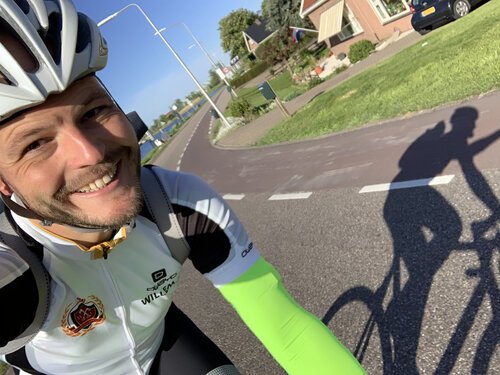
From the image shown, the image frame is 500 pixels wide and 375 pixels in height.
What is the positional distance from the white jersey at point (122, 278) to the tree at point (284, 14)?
41.6 meters

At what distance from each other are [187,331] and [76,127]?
1.52m

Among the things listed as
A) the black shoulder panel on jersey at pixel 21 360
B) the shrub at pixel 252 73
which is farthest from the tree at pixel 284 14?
the black shoulder panel on jersey at pixel 21 360

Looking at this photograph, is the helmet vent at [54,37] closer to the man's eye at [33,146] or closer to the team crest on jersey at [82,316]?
the man's eye at [33,146]

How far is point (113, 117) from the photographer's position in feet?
5.16

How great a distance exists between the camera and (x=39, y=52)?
1.46 meters

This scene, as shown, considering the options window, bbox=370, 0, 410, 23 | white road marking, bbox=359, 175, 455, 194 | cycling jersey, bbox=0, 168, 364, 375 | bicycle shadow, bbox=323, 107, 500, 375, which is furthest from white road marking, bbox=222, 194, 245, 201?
window, bbox=370, 0, 410, 23

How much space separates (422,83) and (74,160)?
9.01 meters

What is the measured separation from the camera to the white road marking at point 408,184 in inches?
199

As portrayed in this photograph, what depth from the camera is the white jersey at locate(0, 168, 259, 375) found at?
161 cm

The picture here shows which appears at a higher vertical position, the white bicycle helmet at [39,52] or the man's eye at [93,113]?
the white bicycle helmet at [39,52]

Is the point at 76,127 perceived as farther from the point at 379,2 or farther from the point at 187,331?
the point at 379,2

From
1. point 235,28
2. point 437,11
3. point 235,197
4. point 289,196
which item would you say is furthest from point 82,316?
point 235,28

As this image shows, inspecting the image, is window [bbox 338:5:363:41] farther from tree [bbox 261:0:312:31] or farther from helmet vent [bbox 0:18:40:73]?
helmet vent [bbox 0:18:40:73]

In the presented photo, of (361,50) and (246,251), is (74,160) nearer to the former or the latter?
(246,251)
